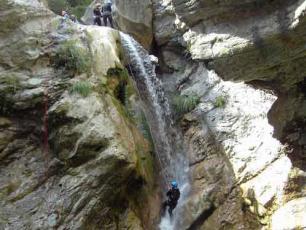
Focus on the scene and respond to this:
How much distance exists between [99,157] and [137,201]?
6.07 feet

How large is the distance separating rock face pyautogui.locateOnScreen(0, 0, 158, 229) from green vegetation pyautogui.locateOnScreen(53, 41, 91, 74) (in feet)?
0.09

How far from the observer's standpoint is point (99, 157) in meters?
9.88

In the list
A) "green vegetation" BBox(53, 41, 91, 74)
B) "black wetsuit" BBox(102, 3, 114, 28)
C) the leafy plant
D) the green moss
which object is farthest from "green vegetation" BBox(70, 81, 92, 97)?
the leafy plant

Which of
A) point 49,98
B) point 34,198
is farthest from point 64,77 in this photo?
point 34,198

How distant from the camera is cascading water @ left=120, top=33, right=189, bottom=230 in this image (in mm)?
12969

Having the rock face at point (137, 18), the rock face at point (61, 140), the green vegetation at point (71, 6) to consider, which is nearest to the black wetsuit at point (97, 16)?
the rock face at point (137, 18)

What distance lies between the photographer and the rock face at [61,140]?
946 centimetres

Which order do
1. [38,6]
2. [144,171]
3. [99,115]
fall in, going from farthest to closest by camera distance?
[38,6], [144,171], [99,115]

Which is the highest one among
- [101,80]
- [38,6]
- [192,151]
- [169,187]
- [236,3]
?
[38,6]

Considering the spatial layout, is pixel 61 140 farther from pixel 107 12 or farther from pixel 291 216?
pixel 107 12

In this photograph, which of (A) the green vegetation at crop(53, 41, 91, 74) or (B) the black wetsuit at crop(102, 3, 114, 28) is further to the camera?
(B) the black wetsuit at crop(102, 3, 114, 28)

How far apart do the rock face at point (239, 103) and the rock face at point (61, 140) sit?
2.19 metres

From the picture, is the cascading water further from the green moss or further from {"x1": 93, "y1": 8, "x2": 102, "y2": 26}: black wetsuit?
the green moss

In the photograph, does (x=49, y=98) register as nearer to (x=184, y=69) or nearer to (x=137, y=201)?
(x=137, y=201)
